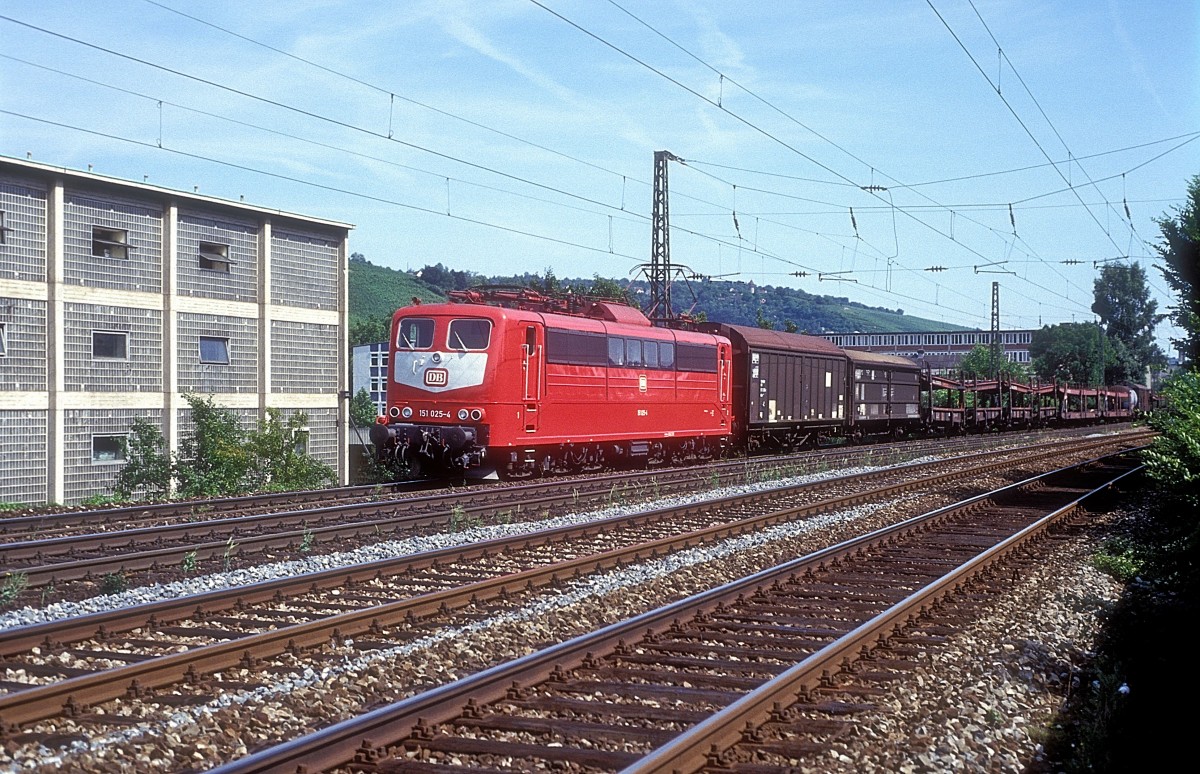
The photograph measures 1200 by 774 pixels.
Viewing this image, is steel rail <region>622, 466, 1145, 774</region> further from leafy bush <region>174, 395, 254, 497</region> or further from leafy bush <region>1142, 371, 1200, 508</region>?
leafy bush <region>174, 395, 254, 497</region>

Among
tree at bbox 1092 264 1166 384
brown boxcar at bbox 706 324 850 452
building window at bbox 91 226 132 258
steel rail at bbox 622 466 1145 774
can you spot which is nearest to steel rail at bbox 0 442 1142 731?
steel rail at bbox 622 466 1145 774

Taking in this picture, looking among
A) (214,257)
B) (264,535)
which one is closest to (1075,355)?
(214,257)

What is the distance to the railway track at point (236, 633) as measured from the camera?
6234 millimetres

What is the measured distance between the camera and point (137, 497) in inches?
907

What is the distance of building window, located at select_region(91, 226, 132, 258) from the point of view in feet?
77.3

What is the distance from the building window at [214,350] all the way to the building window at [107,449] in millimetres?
2930

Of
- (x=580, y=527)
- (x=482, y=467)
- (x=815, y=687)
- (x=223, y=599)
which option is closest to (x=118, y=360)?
(x=482, y=467)

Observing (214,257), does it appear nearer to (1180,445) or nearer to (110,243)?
(110,243)

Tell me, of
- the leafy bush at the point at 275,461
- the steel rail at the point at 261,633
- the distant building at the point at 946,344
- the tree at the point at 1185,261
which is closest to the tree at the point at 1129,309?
the distant building at the point at 946,344

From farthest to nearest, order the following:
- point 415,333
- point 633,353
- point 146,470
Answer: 1. point 633,353
2. point 146,470
3. point 415,333

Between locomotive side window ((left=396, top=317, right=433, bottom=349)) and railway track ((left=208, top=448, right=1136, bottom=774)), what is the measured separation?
10.8 meters

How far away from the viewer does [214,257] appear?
26.1m

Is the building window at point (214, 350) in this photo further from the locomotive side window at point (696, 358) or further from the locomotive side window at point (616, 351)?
the locomotive side window at point (696, 358)

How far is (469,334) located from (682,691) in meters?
13.6
